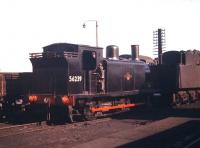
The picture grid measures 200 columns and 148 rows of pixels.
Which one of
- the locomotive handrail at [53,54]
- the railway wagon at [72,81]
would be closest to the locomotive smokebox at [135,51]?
the railway wagon at [72,81]

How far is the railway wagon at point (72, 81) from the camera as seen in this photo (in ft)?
48.5

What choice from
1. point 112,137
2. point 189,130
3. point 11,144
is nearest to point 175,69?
point 189,130

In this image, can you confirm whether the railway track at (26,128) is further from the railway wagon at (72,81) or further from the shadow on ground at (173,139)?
the shadow on ground at (173,139)

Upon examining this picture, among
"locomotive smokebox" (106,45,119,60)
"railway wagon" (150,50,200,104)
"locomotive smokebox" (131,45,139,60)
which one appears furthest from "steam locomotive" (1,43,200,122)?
"railway wagon" (150,50,200,104)

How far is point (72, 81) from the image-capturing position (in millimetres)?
14883

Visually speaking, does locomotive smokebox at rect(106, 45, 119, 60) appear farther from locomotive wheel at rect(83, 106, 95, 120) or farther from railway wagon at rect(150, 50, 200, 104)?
railway wagon at rect(150, 50, 200, 104)

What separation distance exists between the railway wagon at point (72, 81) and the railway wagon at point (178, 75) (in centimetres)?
649

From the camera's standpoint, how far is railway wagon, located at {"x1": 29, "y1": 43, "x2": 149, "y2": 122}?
582 inches

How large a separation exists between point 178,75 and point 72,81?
33.9ft

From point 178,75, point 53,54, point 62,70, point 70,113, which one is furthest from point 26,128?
point 178,75

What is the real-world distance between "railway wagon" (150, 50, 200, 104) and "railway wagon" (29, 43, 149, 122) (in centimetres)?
649

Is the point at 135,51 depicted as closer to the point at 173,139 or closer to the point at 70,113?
the point at 70,113

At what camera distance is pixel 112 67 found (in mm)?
17312

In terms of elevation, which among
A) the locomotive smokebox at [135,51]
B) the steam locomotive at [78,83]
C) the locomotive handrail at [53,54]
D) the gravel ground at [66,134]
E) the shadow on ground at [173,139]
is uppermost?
the locomotive smokebox at [135,51]
